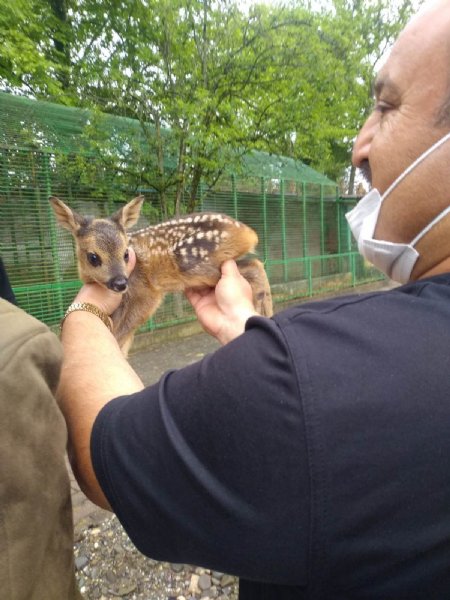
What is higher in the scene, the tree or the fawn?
the tree

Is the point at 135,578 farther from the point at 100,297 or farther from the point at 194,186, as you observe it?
the point at 194,186

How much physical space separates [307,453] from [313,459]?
0.02 meters

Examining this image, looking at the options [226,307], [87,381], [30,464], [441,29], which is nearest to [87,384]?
[87,381]

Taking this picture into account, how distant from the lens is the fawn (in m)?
3.69

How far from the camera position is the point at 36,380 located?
3.07ft

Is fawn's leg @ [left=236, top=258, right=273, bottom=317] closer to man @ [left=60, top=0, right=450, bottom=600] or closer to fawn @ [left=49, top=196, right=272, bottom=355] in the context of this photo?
fawn @ [left=49, top=196, right=272, bottom=355]

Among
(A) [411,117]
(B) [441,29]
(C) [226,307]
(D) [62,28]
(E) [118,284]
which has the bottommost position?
(C) [226,307]

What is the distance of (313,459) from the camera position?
89 cm

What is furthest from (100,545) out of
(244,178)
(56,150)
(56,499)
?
(244,178)

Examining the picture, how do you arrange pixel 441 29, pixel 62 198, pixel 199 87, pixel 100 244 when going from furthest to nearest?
pixel 199 87 → pixel 62 198 → pixel 100 244 → pixel 441 29

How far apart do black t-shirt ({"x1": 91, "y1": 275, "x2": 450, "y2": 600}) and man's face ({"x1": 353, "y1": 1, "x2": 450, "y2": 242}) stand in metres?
0.36

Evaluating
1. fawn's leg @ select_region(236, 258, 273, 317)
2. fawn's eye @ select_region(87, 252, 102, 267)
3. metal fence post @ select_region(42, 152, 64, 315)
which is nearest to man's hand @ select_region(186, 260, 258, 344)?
fawn's leg @ select_region(236, 258, 273, 317)

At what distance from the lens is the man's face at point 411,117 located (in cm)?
121

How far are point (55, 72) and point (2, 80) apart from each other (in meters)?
1.03
